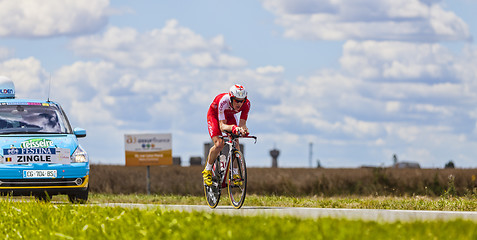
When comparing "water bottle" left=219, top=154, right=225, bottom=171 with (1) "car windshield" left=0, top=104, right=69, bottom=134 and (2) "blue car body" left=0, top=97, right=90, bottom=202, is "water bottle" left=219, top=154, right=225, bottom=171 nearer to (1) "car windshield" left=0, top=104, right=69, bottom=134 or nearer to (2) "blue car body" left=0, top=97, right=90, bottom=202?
(2) "blue car body" left=0, top=97, right=90, bottom=202

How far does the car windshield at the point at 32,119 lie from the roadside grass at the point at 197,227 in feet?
16.8

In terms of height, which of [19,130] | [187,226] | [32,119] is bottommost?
[187,226]

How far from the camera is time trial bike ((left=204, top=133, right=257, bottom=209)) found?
494 inches

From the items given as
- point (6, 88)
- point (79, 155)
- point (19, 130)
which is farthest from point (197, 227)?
point (6, 88)

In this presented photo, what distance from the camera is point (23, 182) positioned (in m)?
15.0

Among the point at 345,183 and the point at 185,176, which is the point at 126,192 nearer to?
the point at 185,176

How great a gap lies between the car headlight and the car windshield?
87 cm

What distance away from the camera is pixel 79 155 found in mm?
15266

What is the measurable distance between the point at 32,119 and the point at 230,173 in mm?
5409

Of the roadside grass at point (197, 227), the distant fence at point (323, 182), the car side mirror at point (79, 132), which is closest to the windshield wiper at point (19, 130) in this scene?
the car side mirror at point (79, 132)

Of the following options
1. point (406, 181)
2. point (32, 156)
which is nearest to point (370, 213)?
point (32, 156)

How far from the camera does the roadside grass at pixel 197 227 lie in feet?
24.5

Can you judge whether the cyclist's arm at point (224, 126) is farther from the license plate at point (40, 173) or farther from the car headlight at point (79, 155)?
the license plate at point (40, 173)

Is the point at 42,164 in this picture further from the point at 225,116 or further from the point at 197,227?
the point at 197,227
